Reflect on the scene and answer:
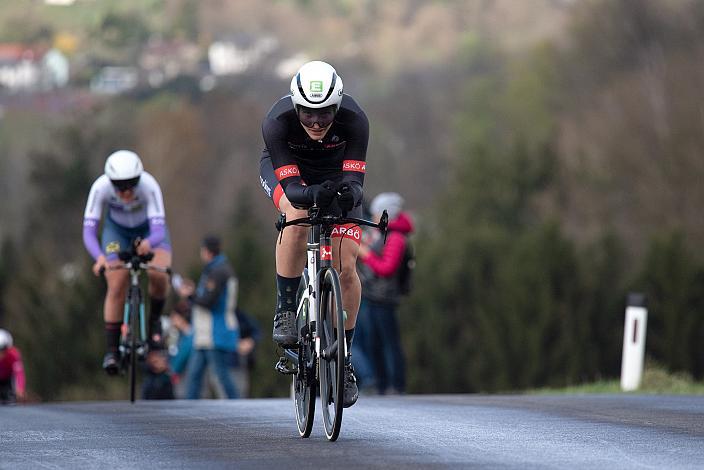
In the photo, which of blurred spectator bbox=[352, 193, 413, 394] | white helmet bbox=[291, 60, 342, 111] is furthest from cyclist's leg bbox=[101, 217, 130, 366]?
white helmet bbox=[291, 60, 342, 111]

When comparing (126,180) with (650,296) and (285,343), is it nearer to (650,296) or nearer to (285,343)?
(285,343)

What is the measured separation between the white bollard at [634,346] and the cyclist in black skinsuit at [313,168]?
7.77m

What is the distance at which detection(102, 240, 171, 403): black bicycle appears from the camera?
1427 cm

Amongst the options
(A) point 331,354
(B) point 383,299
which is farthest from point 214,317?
(A) point 331,354

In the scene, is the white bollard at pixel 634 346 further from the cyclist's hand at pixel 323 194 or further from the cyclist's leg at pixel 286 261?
the cyclist's hand at pixel 323 194

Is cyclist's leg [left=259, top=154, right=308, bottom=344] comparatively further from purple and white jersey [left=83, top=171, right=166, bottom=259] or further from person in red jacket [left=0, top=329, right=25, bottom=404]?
person in red jacket [left=0, top=329, right=25, bottom=404]

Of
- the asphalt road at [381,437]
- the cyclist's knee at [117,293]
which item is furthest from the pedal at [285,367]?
the cyclist's knee at [117,293]

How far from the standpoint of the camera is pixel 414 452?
8047mm

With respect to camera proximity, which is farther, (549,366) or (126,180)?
(549,366)

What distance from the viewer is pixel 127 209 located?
14273mm

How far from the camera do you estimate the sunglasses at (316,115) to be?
8961 millimetres

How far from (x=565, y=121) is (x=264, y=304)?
27.4 meters

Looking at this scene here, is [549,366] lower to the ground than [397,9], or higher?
lower

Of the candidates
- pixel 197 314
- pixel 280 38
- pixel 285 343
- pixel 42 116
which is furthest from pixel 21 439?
pixel 280 38
